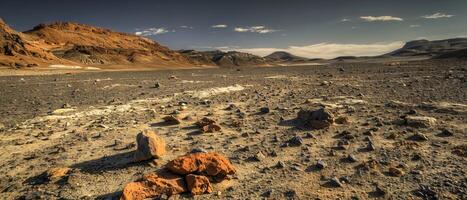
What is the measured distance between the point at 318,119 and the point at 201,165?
187 inches

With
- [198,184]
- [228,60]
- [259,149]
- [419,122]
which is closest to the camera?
[198,184]

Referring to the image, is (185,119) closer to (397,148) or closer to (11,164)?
(11,164)

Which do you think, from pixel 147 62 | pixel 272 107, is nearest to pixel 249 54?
pixel 147 62

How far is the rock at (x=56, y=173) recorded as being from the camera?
6.26m

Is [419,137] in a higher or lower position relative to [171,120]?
lower

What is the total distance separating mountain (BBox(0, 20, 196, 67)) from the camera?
220 ft

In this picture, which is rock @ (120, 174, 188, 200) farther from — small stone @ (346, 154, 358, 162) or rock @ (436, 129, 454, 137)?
rock @ (436, 129, 454, 137)

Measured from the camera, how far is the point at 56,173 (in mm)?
6355

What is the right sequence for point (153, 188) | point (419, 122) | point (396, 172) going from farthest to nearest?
point (419, 122) < point (396, 172) < point (153, 188)

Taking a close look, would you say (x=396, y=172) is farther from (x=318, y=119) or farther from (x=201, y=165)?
(x=318, y=119)

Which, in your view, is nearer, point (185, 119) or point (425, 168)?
point (425, 168)

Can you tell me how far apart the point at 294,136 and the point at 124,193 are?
4.62 metres

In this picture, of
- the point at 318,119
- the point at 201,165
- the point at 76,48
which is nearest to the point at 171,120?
the point at 318,119

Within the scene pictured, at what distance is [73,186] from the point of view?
19.6 ft
